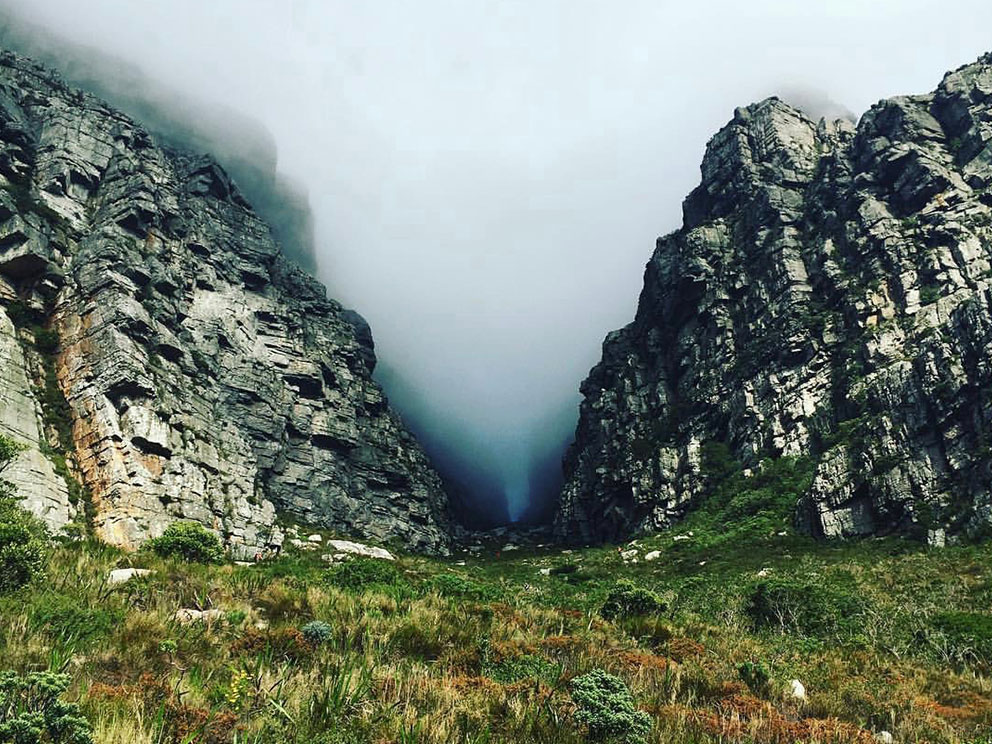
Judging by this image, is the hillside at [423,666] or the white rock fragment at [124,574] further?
the white rock fragment at [124,574]

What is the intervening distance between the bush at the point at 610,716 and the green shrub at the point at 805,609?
1401 centimetres

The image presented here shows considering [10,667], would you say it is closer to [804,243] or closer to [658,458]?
[658,458]

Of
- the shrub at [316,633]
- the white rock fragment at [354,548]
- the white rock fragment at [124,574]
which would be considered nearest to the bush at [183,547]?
the white rock fragment at [124,574]

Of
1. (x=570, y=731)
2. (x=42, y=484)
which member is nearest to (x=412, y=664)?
(x=570, y=731)

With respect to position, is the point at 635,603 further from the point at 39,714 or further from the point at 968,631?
the point at 39,714

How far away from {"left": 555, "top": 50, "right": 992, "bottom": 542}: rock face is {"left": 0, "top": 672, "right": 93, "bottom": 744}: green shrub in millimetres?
52980

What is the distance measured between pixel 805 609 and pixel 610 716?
56.8ft

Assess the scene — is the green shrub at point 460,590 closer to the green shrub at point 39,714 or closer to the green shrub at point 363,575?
the green shrub at point 363,575

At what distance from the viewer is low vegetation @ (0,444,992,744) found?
16.0ft

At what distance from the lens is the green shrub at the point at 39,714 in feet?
11.1

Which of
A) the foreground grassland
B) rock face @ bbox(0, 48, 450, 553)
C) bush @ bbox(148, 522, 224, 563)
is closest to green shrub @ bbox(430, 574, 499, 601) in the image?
the foreground grassland

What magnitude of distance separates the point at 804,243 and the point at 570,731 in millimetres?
106656

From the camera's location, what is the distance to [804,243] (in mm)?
94375

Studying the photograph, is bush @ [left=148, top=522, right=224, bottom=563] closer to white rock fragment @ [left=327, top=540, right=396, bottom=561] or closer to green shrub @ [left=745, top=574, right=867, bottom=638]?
green shrub @ [left=745, top=574, right=867, bottom=638]
